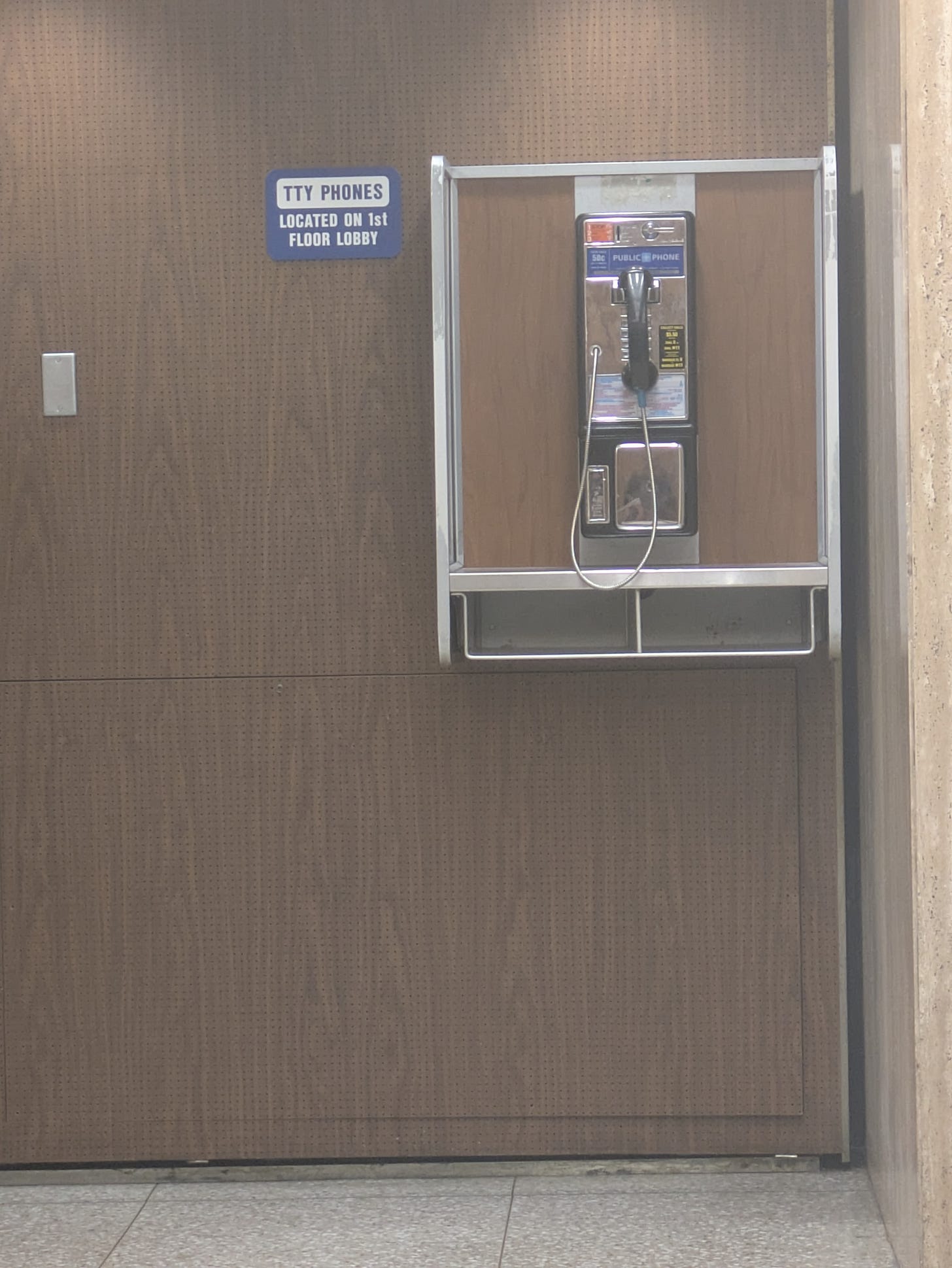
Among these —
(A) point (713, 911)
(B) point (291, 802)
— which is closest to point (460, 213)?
(B) point (291, 802)

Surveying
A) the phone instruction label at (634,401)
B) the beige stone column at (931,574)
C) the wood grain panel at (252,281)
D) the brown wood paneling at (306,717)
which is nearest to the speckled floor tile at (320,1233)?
the brown wood paneling at (306,717)

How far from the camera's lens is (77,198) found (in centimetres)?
292

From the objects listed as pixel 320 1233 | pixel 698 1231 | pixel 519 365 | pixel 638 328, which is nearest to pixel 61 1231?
pixel 320 1233

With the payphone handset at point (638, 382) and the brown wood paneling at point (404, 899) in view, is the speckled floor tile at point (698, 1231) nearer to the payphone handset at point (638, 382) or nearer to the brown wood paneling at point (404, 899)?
the brown wood paneling at point (404, 899)

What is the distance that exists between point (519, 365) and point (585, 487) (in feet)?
0.92

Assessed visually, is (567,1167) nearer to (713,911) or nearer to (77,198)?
(713,911)

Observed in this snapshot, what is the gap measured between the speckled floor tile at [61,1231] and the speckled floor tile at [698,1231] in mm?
778

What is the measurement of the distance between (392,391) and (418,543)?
1.03 feet

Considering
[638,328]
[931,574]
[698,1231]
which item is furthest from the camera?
[698,1231]

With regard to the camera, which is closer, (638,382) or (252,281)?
(638,382)

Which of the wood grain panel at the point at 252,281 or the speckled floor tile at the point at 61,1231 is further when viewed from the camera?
the wood grain panel at the point at 252,281

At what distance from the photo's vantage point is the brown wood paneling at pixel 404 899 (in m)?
2.95

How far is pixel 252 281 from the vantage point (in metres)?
2.92

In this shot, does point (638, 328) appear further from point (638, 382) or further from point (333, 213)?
point (333, 213)
